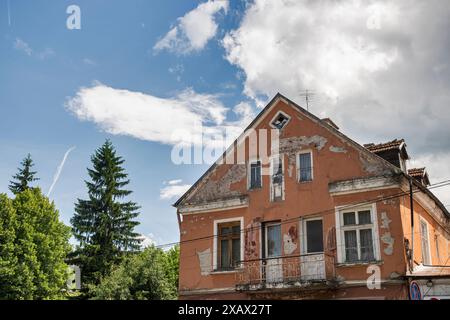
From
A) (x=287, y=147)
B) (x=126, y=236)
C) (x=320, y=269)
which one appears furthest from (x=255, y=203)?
(x=126, y=236)

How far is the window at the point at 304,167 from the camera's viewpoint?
19844 millimetres

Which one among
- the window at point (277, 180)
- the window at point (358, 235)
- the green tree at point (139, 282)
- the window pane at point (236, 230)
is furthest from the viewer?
the green tree at point (139, 282)

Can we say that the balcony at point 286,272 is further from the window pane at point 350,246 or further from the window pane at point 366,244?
the window pane at point 366,244

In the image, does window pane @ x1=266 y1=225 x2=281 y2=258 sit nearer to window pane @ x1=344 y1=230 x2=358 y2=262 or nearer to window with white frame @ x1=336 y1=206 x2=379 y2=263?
window with white frame @ x1=336 y1=206 x2=379 y2=263

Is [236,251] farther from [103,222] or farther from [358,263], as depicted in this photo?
[103,222]

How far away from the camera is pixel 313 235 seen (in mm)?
19156

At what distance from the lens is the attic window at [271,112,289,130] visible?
21062mm

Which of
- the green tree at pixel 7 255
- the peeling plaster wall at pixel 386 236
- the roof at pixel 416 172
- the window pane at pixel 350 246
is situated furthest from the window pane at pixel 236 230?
the green tree at pixel 7 255

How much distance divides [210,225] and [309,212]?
4.44m

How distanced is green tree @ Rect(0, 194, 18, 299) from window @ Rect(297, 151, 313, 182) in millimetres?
26574

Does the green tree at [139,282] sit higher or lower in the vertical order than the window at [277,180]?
lower
